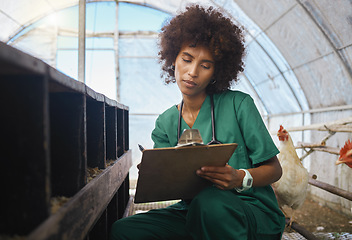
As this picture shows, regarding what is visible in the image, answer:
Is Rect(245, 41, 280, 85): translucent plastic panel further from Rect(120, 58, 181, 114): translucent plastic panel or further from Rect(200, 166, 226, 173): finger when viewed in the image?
Rect(200, 166, 226, 173): finger

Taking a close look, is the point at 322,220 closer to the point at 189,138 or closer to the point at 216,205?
the point at 216,205

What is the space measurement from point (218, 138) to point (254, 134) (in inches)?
8.0

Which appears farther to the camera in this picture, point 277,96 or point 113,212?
point 277,96

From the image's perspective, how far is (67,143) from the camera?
115 cm

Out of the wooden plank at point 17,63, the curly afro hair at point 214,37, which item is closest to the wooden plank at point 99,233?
the curly afro hair at point 214,37

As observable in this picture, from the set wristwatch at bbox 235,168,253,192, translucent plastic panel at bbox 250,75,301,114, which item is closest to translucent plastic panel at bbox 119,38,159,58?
translucent plastic panel at bbox 250,75,301,114

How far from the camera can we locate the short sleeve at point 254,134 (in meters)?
1.48

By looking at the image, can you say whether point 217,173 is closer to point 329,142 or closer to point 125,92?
point 329,142

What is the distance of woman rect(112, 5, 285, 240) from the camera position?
4.25 feet

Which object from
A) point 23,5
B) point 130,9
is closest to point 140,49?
point 130,9

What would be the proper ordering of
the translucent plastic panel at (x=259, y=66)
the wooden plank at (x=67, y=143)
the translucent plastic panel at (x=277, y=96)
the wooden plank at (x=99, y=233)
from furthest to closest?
the translucent plastic panel at (x=259, y=66)
the translucent plastic panel at (x=277, y=96)
the wooden plank at (x=99, y=233)
the wooden plank at (x=67, y=143)

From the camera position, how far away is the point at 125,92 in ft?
23.4

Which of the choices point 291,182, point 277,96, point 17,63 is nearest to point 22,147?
point 17,63

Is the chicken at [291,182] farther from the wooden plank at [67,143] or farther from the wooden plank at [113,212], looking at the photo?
the wooden plank at [67,143]
